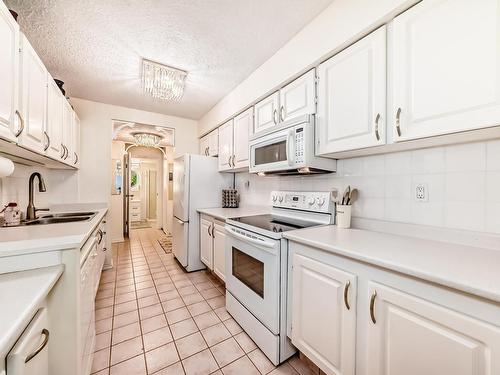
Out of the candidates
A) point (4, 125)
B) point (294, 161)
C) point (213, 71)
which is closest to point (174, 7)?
point (213, 71)

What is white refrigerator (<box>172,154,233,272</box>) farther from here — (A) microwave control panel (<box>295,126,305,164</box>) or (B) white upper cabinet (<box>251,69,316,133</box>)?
(A) microwave control panel (<box>295,126,305,164</box>)

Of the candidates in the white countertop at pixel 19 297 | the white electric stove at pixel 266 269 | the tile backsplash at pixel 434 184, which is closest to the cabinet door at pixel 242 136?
the white electric stove at pixel 266 269

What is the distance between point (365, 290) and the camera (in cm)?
98

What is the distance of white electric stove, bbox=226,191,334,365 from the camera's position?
1.38 meters

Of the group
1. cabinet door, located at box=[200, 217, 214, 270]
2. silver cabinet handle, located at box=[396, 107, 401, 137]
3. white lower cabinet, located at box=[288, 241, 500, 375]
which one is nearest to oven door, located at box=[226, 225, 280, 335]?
white lower cabinet, located at box=[288, 241, 500, 375]

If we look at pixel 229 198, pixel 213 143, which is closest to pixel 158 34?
pixel 213 143

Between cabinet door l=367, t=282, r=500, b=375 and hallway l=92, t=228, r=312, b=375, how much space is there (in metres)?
0.70

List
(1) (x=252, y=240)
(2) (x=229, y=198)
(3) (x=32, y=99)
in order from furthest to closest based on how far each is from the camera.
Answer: (2) (x=229, y=198), (1) (x=252, y=240), (3) (x=32, y=99)

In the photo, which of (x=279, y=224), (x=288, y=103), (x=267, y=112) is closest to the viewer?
(x=279, y=224)

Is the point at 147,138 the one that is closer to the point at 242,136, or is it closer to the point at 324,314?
the point at 242,136

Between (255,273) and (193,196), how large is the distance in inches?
63.3

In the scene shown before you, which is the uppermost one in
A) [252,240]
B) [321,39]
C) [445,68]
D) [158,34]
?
[158,34]

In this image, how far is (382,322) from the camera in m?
0.92

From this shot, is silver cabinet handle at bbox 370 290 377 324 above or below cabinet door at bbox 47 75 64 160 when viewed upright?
below
